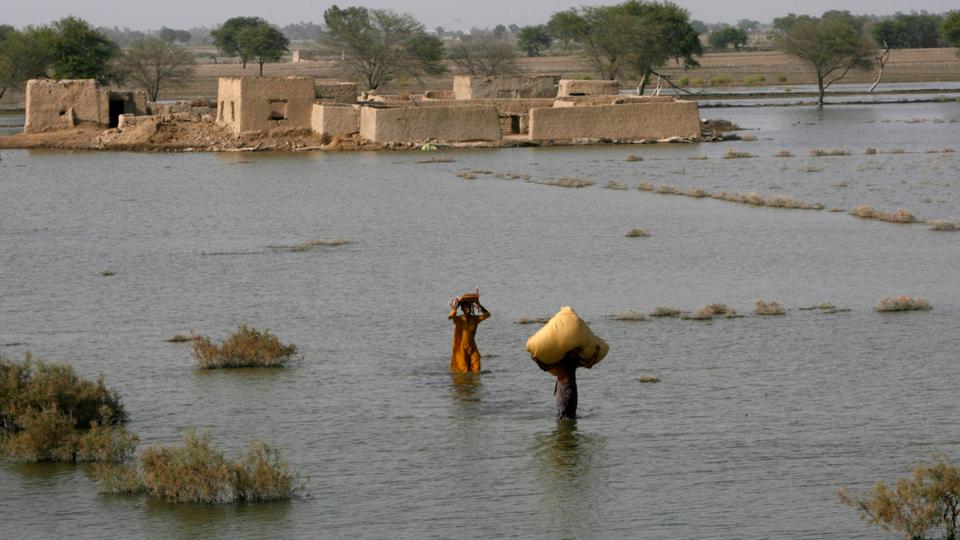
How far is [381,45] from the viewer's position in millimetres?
71375

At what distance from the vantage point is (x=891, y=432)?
12.8 meters

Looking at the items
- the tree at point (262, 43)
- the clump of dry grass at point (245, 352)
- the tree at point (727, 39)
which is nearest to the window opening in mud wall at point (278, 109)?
the clump of dry grass at point (245, 352)

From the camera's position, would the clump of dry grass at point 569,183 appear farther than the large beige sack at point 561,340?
Yes

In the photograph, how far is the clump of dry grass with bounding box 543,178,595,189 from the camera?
110ft

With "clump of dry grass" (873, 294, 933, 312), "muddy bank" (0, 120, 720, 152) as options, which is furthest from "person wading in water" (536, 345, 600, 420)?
"muddy bank" (0, 120, 720, 152)

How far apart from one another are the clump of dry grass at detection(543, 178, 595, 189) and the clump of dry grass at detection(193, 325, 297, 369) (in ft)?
59.4

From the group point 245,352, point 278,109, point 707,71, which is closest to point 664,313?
point 245,352

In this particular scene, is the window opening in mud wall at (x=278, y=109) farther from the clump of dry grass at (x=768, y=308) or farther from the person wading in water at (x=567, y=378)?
the person wading in water at (x=567, y=378)

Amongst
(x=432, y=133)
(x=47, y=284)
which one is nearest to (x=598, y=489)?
(x=47, y=284)

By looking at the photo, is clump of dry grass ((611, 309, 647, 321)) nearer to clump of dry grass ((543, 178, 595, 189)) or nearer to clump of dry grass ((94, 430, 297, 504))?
clump of dry grass ((94, 430, 297, 504))

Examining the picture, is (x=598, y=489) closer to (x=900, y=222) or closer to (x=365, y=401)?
(x=365, y=401)

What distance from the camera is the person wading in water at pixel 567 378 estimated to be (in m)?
13.1

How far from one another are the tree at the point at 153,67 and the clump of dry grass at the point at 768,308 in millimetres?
55836

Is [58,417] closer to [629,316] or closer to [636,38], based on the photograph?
[629,316]
